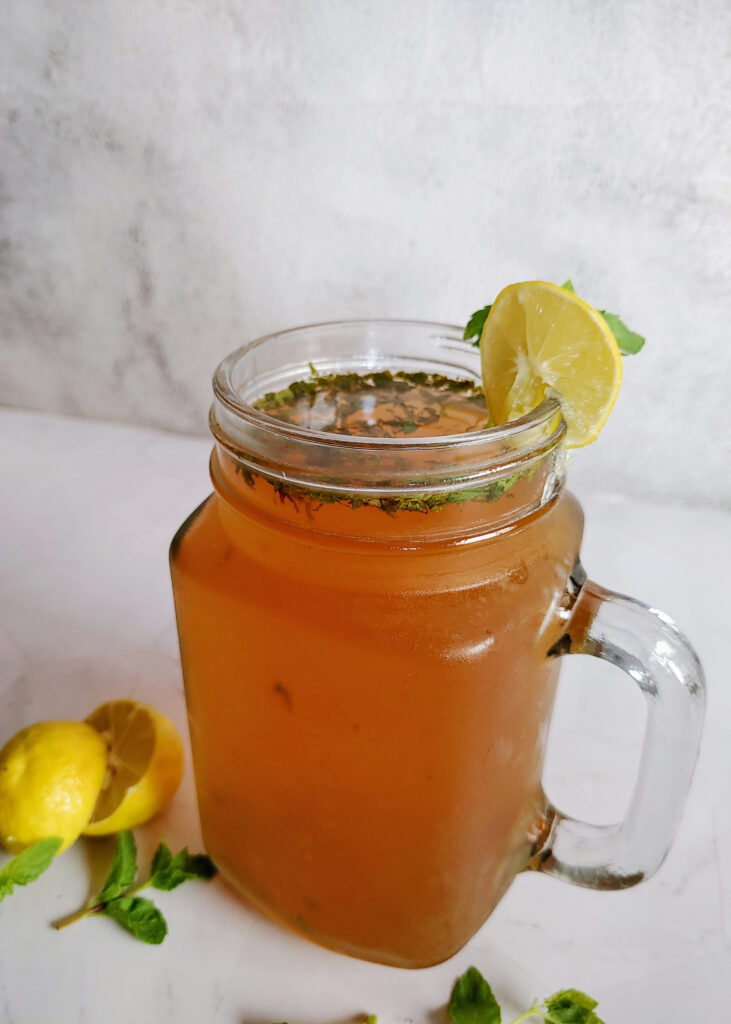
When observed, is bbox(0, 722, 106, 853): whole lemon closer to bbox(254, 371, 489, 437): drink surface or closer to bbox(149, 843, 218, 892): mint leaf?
bbox(149, 843, 218, 892): mint leaf

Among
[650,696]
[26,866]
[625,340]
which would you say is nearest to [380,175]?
[625,340]

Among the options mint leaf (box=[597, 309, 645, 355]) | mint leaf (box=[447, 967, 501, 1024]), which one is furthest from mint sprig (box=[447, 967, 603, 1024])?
mint leaf (box=[597, 309, 645, 355])

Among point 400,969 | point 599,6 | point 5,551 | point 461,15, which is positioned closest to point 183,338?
point 5,551

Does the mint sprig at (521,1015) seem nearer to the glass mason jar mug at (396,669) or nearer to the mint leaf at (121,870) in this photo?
the glass mason jar mug at (396,669)

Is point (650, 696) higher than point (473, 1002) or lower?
higher

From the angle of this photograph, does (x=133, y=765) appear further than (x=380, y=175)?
No

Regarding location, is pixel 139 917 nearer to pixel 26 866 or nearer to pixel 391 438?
pixel 26 866

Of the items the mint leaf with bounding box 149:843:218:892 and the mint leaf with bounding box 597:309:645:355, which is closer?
the mint leaf with bounding box 597:309:645:355

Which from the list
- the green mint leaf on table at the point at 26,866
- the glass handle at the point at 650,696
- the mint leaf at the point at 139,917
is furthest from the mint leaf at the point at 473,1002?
the green mint leaf on table at the point at 26,866
